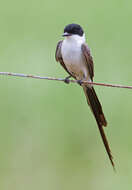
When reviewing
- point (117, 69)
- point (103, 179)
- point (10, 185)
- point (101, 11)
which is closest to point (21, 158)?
point (10, 185)

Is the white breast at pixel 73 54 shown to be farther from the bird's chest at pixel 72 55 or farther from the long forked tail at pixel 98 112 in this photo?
the long forked tail at pixel 98 112

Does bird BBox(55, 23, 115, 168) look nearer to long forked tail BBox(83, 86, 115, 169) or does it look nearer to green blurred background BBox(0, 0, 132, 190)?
long forked tail BBox(83, 86, 115, 169)

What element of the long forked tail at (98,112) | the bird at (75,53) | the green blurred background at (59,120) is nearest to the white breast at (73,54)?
the bird at (75,53)

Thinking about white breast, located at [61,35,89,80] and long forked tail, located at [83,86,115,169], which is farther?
white breast, located at [61,35,89,80]

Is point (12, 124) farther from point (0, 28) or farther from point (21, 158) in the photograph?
point (0, 28)

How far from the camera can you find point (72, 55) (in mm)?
3287

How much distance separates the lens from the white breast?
3.28m

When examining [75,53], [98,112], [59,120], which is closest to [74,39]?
[75,53]

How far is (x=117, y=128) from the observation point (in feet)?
12.7

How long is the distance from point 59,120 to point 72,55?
0.71m

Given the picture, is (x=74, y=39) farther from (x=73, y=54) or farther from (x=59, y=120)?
(x=59, y=120)

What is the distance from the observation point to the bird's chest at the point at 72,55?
129 inches

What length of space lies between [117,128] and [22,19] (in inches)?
42.5

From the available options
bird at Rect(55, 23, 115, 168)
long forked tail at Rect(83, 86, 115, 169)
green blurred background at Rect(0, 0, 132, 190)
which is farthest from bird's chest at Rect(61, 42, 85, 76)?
green blurred background at Rect(0, 0, 132, 190)
